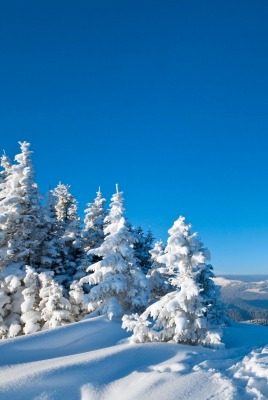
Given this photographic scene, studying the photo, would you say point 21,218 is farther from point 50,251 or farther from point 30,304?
point 30,304

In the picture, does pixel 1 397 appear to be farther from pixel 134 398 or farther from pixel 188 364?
pixel 188 364

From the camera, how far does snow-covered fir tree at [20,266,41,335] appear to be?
2100cm

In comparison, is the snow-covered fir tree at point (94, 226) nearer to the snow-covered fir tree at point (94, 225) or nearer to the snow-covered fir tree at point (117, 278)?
the snow-covered fir tree at point (94, 225)

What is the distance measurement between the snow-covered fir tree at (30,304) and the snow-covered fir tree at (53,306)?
0.66 metres

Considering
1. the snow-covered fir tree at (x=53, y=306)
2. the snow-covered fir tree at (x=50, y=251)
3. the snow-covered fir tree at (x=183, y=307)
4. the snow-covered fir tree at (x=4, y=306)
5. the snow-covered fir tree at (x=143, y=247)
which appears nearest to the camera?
the snow-covered fir tree at (x=183, y=307)

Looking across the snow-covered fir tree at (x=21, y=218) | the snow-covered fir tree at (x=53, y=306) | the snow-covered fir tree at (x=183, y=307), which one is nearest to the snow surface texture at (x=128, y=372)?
the snow-covered fir tree at (x=183, y=307)

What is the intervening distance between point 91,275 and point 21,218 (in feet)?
26.0

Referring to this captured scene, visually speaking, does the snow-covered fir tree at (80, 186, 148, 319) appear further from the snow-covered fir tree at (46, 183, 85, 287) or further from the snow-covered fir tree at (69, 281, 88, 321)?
the snow-covered fir tree at (46, 183, 85, 287)

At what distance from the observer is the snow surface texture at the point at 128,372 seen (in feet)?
30.3

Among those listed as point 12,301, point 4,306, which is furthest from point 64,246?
point 4,306

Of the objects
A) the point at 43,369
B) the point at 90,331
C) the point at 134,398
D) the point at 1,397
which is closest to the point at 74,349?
the point at 90,331

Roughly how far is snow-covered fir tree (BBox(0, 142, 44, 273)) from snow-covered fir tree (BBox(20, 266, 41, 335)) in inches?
104

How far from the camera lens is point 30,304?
21688 mm

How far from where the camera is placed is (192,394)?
349 inches
